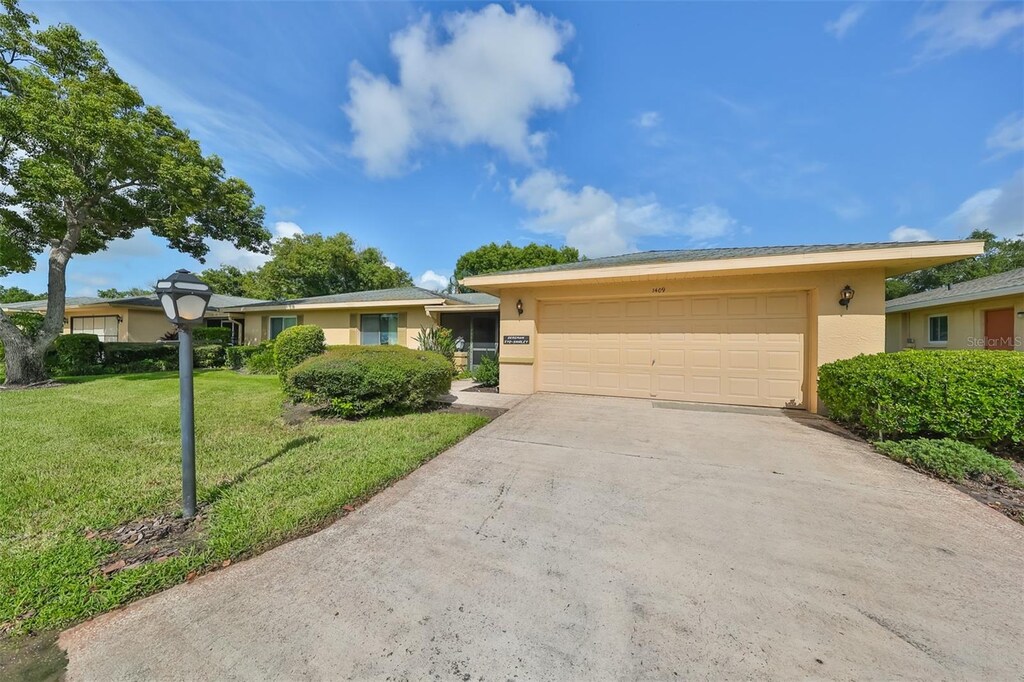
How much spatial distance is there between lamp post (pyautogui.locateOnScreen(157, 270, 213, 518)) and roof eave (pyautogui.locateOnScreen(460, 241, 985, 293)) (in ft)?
18.6

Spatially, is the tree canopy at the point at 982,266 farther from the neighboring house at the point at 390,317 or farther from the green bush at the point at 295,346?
the green bush at the point at 295,346

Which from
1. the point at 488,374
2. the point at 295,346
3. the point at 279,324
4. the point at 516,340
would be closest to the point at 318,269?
the point at 279,324

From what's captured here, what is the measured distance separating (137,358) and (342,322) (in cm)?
756

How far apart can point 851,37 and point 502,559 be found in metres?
9.84

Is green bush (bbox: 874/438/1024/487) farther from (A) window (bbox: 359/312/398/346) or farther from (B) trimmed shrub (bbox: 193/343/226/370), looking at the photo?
(B) trimmed shrub (bbox: 193/343/226/370)

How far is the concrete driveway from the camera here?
165 cm

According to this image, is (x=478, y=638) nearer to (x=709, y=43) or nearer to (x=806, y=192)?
(x=709, y=43)

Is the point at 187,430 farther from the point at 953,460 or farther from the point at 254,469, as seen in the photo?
the point at 953,460

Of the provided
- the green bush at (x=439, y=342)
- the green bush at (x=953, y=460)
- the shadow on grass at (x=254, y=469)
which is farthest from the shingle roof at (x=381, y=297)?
the green bush at (x=953, y=460)

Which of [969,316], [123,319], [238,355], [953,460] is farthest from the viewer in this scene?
[123,319]

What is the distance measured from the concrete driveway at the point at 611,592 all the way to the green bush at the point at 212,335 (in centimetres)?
1772

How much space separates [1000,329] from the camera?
32.4 ft

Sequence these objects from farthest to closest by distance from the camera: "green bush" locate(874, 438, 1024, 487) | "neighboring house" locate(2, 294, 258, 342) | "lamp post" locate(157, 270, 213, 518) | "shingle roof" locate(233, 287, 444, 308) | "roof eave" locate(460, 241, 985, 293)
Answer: "neighboring house" locate(2, 294, 258, 342)
"shingle roof" locate(233, 287, 444, 308)
"roof eave" locate(460, 241, 985, 293)
"green bush" locate(874, 438, 1024, 487)
"lamp post" locate(157, 270, 213, 518)

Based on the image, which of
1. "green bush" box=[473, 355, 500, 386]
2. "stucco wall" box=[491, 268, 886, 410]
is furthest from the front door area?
"green bush" box=[473, 355, 500, 386]
